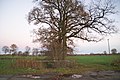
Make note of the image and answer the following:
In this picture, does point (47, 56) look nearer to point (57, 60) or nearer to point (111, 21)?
point (57, 60)

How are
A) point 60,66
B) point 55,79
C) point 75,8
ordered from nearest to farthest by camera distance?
point 55,79 < point 60,66 < point 75,8

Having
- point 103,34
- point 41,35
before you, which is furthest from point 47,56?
point 103,34

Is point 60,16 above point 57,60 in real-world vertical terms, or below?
above

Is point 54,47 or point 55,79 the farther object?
point 54,47

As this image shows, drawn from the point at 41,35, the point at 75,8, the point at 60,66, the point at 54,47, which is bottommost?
the point at 60,66

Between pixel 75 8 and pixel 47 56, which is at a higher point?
pixel 75 8

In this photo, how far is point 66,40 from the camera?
1057 inches

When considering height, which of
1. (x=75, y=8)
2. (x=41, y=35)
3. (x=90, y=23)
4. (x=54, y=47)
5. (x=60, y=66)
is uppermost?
(x=75, y=8)

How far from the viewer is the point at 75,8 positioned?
84.5 feet

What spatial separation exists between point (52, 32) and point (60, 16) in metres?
2.89

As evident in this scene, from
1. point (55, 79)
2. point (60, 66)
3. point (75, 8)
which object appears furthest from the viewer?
point (75, 8)

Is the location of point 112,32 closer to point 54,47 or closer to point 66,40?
point 66,40

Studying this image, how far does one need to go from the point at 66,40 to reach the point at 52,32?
2521 millimetres

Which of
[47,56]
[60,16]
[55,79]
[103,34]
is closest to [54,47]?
[47,56]
